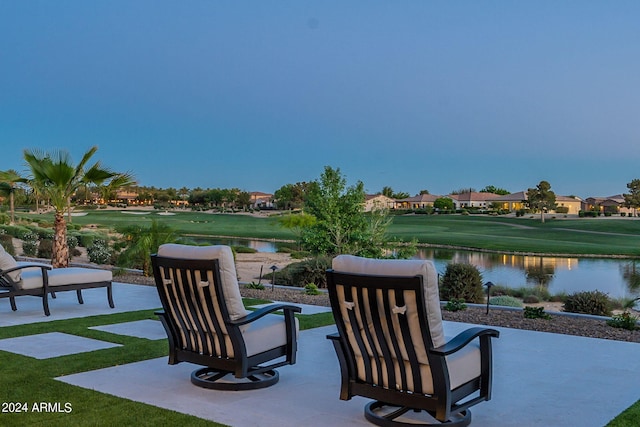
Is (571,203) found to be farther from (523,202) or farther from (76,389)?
(76,389)

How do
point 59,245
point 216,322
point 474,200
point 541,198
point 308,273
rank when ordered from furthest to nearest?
point 474,200 < point 541,198 < point 308,273 < point 59,245 < point 216,322

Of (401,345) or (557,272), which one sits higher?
(401,345)

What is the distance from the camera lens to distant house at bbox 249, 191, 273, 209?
98688mm

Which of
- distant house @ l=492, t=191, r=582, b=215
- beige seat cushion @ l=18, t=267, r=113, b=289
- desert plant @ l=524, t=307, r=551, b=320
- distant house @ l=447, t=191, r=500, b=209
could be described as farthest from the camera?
distant house @ l=447, t=191, r=500, b=209

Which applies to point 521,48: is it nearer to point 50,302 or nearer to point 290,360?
point 50,302

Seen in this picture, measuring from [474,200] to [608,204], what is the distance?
2824cm

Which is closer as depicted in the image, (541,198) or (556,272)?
(556,272)

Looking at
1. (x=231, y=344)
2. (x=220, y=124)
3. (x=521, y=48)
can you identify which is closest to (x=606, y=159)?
(x=521, y=48)

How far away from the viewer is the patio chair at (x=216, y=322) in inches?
198

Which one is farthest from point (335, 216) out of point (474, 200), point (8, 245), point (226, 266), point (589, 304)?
point (474, 200)

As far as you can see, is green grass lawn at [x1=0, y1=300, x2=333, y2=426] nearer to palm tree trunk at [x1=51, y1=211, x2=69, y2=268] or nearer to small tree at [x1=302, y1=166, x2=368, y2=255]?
palm tree trunk at [x1=51, y1=211, x2=69, y2=268]

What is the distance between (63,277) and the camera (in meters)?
9.30

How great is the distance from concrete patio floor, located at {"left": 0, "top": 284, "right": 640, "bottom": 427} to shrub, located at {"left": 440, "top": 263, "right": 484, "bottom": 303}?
14.3 ft

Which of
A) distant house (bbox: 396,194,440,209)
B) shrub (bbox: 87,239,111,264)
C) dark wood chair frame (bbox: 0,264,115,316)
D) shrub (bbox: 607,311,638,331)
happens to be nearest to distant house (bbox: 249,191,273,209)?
distant house (bbox: 396,194,440,209)
